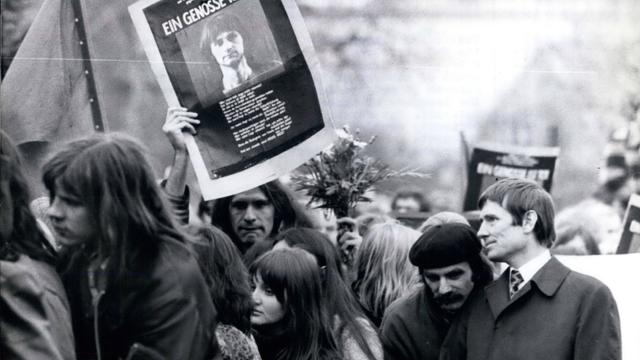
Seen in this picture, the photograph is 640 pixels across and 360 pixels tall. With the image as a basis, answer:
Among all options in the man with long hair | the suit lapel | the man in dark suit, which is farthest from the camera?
the man with long hair

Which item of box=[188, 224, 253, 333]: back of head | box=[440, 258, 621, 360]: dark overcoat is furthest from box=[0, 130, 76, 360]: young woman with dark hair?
box=[440, 258, 621, 360]: dark overcoat

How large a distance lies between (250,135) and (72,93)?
56 cm

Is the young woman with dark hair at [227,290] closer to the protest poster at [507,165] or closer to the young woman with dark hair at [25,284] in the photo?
the young woman with dark hair at [25,284]

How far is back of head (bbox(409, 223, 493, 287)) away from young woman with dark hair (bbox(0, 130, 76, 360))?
1222 millimetres

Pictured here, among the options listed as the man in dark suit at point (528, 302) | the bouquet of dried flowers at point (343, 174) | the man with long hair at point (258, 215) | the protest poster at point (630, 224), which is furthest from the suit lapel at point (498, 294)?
the man with long hair at point (258, 215)

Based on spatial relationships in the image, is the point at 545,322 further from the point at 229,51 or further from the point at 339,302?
the point at 229,51

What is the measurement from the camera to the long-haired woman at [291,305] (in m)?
3.62

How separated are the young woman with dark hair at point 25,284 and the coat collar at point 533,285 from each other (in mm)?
1369

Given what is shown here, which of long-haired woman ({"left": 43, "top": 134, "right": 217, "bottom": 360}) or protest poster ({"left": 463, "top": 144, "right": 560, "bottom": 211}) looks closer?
long-haired woman ({"left": 43, "top": 134, "right": 217, "bottom": 360})

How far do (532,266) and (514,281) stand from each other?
76 millimetres

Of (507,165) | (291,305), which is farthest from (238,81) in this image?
(507,165)

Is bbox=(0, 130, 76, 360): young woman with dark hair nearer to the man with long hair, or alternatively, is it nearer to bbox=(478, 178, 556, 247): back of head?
the man with long hair

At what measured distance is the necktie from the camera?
356 centimetres

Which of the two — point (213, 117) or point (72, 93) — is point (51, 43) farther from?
point (213, 117)
